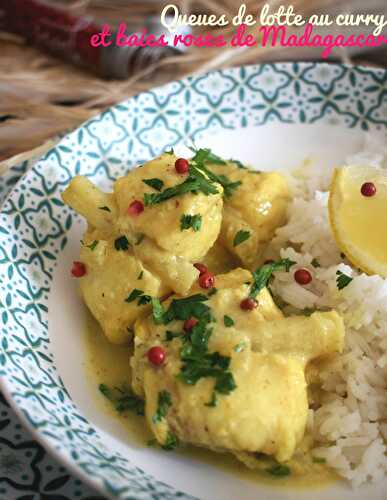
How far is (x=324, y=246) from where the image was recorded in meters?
4.48

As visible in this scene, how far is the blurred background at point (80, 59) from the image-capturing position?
6215 millimetres

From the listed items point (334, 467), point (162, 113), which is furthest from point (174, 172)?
point (334, 467)

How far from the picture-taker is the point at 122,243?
3.98 m

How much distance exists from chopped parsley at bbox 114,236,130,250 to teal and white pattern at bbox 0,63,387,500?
0.56 meters

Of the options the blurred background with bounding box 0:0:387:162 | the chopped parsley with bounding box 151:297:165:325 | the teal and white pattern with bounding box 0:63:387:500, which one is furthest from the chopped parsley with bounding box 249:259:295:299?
the blurred background with bounding box 0:0:387:162

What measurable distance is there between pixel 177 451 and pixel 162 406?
1.09ft

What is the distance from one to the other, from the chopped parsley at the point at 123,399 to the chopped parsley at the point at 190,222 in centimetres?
96

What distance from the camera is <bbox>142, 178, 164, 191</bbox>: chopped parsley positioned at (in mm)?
3998

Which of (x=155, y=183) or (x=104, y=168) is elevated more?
(x=155, y=183)

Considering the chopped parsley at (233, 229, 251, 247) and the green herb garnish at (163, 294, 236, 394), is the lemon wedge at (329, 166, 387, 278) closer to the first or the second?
the chopped parsley at (233, 229, 251, 247)

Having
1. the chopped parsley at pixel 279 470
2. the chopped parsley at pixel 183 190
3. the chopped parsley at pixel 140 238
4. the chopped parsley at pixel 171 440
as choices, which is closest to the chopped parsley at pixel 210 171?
the chopped parsley at pixel 183 190

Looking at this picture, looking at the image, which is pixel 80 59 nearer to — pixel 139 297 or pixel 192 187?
pixel 192 187

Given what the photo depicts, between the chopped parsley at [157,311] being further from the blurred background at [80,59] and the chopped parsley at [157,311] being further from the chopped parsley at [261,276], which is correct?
the blurred background at [80,59]

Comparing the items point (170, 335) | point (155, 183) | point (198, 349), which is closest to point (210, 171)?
point (155, 183)
